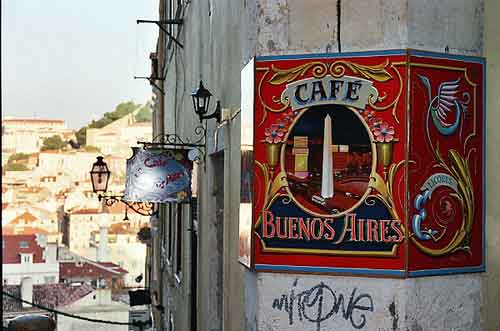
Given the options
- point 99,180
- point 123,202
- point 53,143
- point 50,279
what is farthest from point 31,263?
point 53,143

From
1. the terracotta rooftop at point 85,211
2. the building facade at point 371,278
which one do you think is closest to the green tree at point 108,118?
the terracotta rooftop at point 85,211

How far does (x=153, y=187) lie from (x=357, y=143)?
4672 mm

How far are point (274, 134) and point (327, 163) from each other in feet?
1.14

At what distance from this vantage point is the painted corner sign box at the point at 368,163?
16.7ft

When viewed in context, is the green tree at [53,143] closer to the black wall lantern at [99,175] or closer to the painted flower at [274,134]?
the black wall lantern at [99,175]

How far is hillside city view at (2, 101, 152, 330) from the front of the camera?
30.9 meters

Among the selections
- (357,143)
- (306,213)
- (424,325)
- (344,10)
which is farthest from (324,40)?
(424,325)

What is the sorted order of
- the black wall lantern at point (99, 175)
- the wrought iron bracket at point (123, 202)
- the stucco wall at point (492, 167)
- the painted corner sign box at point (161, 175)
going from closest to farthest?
the stucco wall at point (492, 167) < the painted corner sign box at point (161, 175) < the wrought iron bracket at point (123, 202) < the black wall lantern at point (99, 175)

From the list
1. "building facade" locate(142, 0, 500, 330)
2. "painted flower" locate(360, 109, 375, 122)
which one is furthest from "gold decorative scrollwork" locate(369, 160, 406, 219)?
"building facade" locate(142, 0, 500, 330)

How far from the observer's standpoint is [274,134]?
5309 millimetres

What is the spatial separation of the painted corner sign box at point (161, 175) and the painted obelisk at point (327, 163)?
14.7 ft

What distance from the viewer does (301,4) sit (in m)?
5.35

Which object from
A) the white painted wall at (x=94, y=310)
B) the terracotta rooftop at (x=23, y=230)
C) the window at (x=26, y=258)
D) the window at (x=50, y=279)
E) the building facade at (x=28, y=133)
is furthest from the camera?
the building facade at (x=28, y=133)

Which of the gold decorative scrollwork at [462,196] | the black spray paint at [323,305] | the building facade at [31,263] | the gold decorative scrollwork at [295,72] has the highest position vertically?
the gold decorative scrollwork at [295,72]
